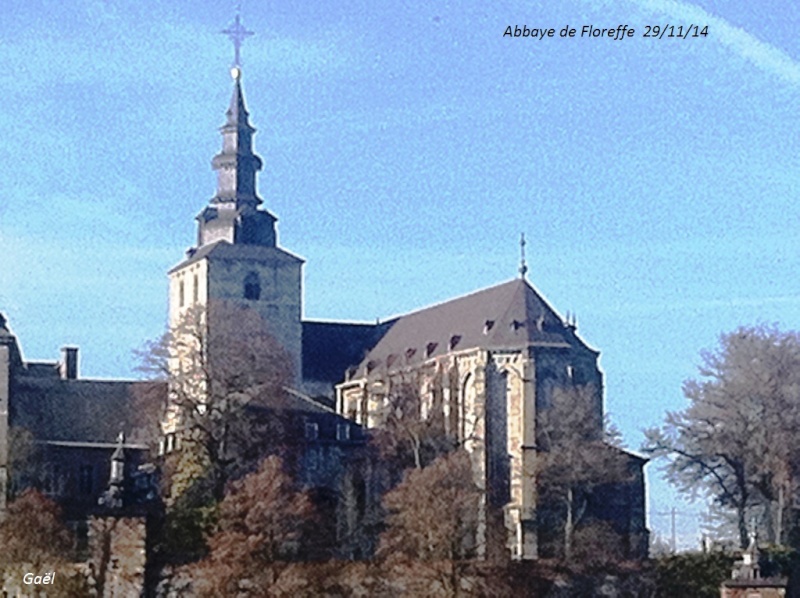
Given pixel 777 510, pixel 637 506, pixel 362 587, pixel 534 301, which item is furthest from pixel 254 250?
pixel 362 587

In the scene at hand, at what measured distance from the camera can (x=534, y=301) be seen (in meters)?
78.7

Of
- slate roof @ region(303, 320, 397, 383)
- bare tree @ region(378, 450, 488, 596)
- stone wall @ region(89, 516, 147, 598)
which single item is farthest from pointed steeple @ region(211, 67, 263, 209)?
stone wall @ region(89, 516, 147, 598)

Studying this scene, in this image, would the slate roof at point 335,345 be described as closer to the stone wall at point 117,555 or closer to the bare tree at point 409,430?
the bare tree at point 409,430

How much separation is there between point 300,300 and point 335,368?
3.41 m

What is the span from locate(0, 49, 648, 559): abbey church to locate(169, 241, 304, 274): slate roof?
0.06m

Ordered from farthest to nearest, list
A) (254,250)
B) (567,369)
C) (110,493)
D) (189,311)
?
(254,250)
(567,369)
(189,311)
(110,493)

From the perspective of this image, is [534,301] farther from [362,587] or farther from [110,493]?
[110,493]

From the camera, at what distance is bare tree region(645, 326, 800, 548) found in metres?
67.1

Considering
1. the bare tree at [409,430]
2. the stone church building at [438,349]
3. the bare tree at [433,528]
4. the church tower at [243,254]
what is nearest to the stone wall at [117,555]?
the bare tree at [433,528]

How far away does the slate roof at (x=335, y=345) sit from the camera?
87.6 m

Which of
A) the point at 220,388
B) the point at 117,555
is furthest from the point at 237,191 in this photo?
the point at 117,555

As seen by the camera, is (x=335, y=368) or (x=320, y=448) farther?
(x=335, y=368)

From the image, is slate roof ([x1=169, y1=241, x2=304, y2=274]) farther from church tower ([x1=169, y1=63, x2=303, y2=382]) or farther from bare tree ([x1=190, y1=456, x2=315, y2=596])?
bare tree ([x1=190, y1=456, x2=315, y2=596])

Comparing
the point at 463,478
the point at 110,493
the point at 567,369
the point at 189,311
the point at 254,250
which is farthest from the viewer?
the point at 254,250
